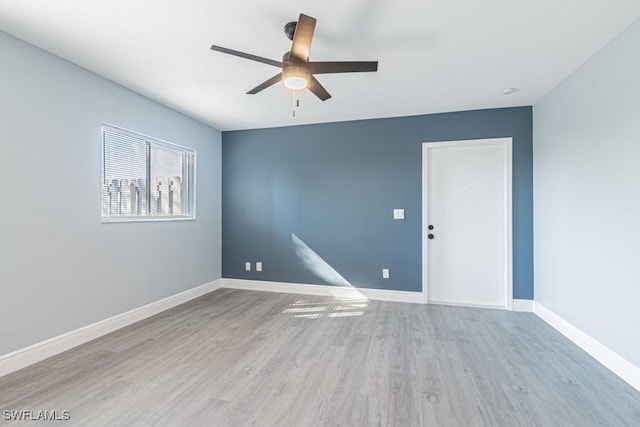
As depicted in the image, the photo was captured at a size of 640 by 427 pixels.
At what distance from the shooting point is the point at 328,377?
2.17 metres

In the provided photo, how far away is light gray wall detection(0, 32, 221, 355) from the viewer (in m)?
2.19

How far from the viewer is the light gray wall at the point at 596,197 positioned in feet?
6.73

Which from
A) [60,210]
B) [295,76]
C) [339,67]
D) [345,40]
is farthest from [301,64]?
[60,210]

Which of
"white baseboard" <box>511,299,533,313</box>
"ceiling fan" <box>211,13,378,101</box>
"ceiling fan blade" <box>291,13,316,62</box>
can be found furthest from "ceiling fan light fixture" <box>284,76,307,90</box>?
"white baseboard" <box>511,299,533,313</box>

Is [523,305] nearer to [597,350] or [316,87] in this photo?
[597,350]

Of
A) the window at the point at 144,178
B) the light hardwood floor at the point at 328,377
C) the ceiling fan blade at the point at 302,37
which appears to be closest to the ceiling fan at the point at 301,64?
the ceiling fan blade at the point at 302,37

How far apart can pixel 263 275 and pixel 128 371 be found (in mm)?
2436

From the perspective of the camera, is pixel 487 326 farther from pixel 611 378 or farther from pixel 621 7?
pixel 621 7

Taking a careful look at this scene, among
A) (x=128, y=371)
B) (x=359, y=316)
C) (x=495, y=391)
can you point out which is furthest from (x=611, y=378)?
(x=128, y=371)
